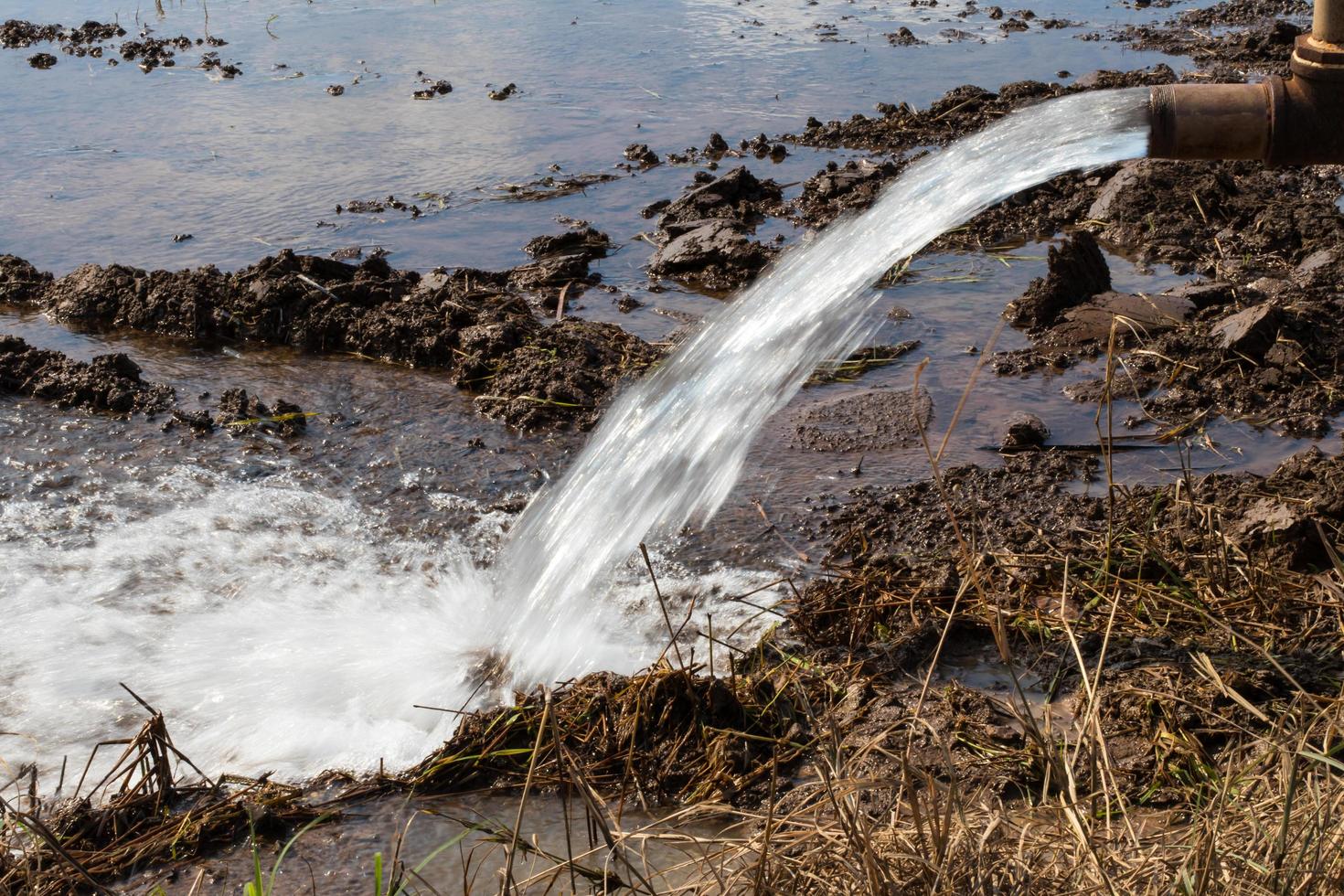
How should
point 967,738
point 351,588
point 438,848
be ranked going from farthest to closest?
point 351,588 < point 967,738 < point 438,848

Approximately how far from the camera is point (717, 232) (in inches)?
285

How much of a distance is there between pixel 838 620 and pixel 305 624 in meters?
1.85

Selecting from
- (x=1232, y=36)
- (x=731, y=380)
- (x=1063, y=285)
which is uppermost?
(x=1232, y=36)

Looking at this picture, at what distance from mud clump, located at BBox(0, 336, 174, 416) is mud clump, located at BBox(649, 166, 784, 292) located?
2.85 metres

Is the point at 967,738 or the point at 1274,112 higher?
the point at 1274,112

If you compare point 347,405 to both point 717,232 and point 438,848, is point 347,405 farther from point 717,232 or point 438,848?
point 438,848

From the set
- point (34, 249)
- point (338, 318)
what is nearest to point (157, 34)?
point (34, 249)

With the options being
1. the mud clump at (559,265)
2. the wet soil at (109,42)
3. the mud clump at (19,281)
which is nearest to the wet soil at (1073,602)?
the mud clump at (559,265)

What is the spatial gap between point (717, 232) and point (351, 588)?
3.59 metres

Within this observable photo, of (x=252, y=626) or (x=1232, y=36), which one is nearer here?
(x=252, y=626)

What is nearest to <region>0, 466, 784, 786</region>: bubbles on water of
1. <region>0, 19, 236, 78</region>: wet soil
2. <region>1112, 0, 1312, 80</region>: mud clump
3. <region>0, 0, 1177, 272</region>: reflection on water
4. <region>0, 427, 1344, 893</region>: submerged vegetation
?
<region>0, 427, 1344, 893</region>: submerged vegetation

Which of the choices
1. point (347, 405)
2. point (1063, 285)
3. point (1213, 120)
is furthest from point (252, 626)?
point (1063, 285)

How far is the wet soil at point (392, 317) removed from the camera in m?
5.73

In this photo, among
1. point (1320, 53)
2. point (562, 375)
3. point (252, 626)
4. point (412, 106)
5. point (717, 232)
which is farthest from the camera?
point (412, 106)
